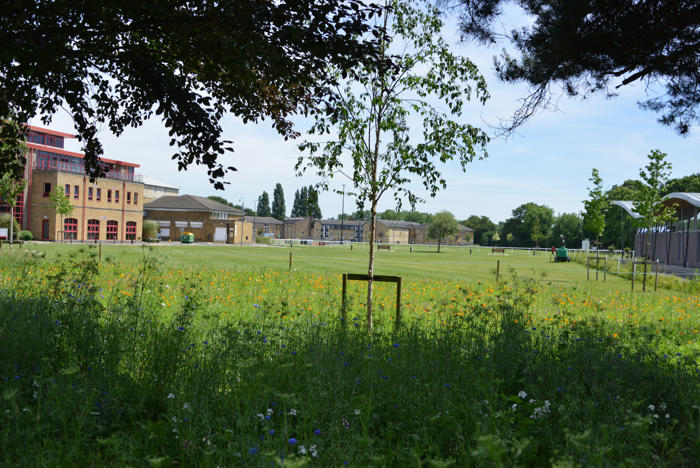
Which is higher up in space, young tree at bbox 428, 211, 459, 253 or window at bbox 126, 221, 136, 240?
young tree at bbox 428, 211, 459, 253

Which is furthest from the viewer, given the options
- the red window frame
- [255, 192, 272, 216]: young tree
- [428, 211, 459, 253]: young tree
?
[255, 192, 272, 216]: young tree

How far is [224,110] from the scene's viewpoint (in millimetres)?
7129

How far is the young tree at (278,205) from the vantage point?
130 meters

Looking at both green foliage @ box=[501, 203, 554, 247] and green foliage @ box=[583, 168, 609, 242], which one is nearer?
green foliage @ box=[583, 168, 609, 242]

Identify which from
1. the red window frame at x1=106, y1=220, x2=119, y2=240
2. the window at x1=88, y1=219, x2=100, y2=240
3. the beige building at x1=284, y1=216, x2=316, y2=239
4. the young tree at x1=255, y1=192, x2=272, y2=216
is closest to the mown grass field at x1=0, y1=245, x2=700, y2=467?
the window at x1=88, y1=219, x2=100, y2=240

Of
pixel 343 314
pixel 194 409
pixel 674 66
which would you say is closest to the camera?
pixel 194 409

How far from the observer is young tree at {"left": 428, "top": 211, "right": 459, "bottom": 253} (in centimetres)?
7125

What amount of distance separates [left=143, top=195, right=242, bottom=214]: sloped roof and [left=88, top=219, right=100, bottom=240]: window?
707 inches

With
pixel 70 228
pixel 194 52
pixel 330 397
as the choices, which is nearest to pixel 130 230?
pixel 70 228

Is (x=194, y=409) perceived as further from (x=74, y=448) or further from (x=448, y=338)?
(x=448, y=338)

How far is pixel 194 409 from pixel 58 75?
5.51m

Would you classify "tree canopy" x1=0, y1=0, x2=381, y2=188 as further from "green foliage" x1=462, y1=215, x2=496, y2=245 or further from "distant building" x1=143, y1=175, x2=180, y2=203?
"green foliage" x1=462, y1=215, x2=496, y2=245

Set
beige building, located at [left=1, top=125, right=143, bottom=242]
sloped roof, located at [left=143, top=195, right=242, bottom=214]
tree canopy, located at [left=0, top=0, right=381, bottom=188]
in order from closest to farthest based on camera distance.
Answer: tree canopy, located at [left=0, top=0, right=381, bottom=188]
beige building, located at [left=1, top=125, right=143, bottom=242]
sloped roof, located at [left=143, top=195, right=242, bottom=214]

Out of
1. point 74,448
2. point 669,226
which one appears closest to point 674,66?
point 74,448
